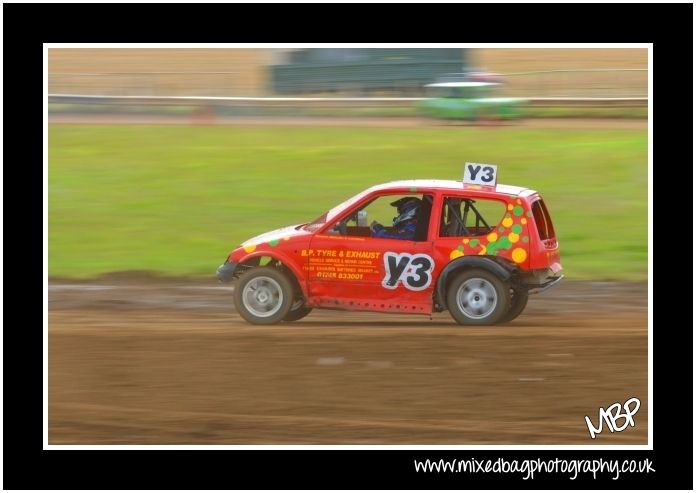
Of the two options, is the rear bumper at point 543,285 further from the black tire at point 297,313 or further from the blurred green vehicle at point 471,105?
the blurred green vehicle at point 471,105

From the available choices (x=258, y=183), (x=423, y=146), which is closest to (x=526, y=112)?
(x=423, y=146)

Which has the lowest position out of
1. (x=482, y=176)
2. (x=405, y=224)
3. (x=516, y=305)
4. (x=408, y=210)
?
(x=516, y=305)

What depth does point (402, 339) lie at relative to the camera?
11.1 m

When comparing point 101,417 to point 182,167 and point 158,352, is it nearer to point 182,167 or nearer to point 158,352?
point 158,352

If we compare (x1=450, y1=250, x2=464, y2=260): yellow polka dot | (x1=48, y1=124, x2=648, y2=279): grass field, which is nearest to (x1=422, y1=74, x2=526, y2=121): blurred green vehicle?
(x1=48, y1=124, x2=648, y2=279): grass field

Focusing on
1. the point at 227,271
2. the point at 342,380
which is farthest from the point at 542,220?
the point at 227,271

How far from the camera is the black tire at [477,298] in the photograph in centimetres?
1131

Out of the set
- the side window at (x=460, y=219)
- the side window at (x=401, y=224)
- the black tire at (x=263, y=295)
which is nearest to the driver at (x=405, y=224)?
the side window at (x=401, y=224)

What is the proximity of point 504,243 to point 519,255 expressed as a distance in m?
0.21

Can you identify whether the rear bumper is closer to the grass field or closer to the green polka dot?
the green polka dot

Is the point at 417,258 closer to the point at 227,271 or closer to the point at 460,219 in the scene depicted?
the point at 460,219

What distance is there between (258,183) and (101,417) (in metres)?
11.5

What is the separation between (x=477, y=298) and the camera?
1142cm

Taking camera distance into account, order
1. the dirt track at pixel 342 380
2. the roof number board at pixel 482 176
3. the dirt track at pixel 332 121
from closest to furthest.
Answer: the dirt track at pixel 342 380 → the roof number board at pixel 482 176 → the dirt track at pixel 332 121
